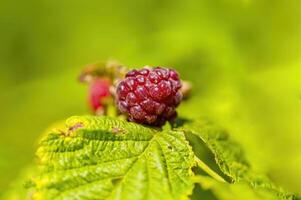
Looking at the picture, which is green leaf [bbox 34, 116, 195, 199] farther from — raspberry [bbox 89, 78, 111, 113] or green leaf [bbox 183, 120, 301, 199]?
raspberry [bbox 89, 78, 111, 113]

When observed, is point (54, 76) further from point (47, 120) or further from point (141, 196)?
point (141, 196)

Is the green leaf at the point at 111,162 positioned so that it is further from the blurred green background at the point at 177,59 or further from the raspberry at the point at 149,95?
the blurred green background at the point at 177,59

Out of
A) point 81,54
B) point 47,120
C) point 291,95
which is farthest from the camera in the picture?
point 81,54

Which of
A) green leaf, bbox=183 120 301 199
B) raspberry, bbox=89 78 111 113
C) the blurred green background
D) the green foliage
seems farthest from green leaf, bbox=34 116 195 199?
raspberry, bbox=89 78 111 113

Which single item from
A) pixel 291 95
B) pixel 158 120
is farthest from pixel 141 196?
pixel 291 95

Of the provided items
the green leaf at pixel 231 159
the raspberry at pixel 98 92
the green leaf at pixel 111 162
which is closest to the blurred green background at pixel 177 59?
the green leaf at pixel 231 159

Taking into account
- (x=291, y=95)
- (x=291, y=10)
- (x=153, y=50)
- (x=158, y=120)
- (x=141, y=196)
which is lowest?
(x=141, y=196)
